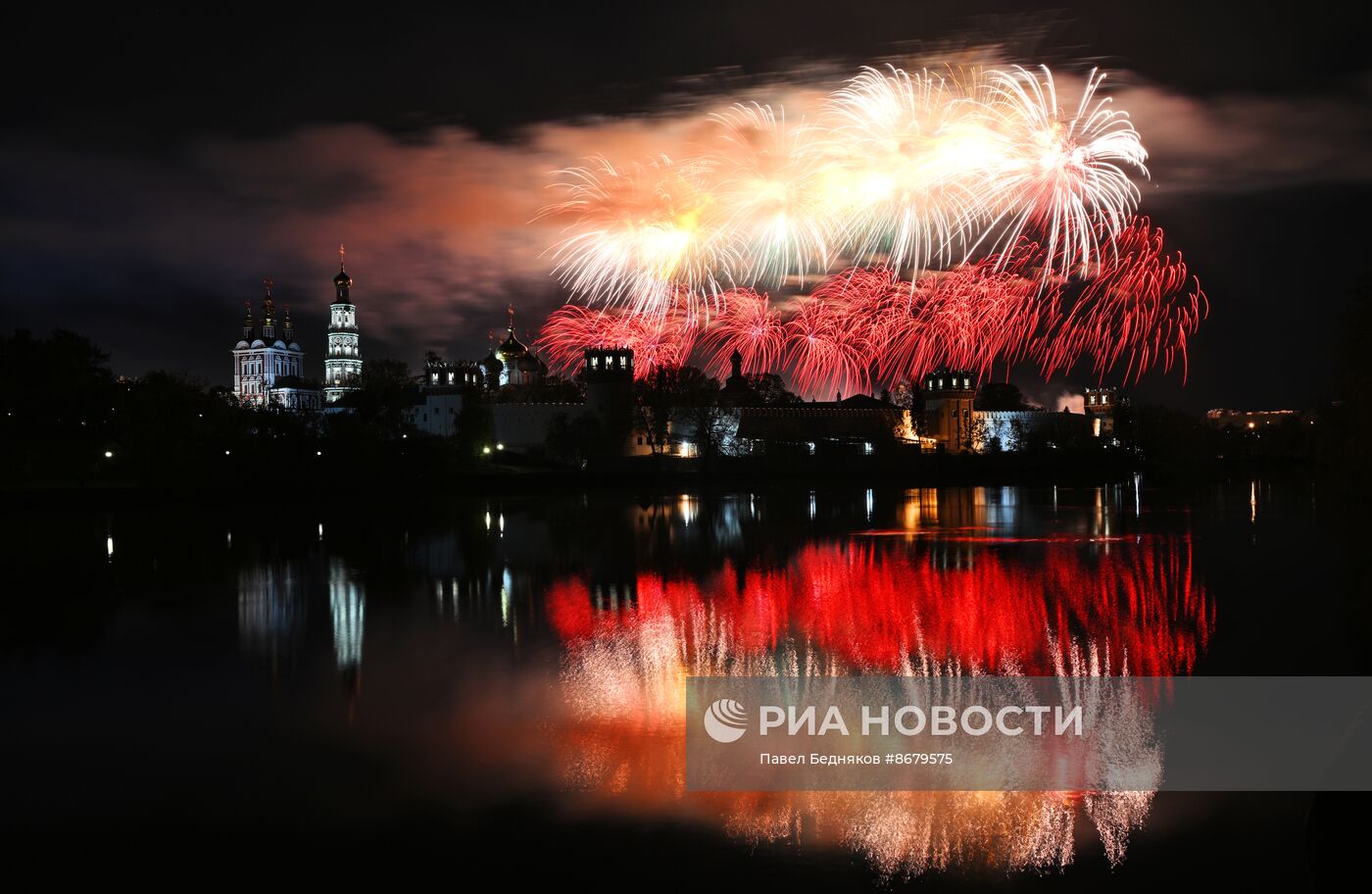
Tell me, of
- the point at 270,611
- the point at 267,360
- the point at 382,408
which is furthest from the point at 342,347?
the point at 270,611

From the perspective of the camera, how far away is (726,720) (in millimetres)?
8688

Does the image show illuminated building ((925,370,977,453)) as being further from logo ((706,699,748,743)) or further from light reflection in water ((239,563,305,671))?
logo ((706,699,748,743))

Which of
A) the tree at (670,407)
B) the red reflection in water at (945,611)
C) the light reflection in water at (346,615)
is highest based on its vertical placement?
the tree at (670,407)

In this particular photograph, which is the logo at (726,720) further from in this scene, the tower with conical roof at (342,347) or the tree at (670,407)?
the tower with conical roof at (342,347)

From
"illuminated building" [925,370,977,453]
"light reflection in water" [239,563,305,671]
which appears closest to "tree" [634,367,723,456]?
"illuminated building" [925,370,977,453]

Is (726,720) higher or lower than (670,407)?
lower

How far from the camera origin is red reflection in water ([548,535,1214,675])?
10992 millimetres

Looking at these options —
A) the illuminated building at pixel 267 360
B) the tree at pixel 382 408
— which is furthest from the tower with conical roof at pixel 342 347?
the tree at pixel 382 408

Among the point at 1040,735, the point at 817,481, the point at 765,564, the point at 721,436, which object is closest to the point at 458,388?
the point at 721,436

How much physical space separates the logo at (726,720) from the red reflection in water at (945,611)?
1.75m

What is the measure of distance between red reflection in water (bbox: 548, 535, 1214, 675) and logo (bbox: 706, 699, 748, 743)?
175 centimetres

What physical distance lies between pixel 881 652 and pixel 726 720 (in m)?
2.84

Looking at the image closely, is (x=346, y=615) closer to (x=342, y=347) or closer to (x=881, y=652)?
(x=881, y=652)

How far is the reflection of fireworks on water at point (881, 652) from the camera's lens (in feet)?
21.5
